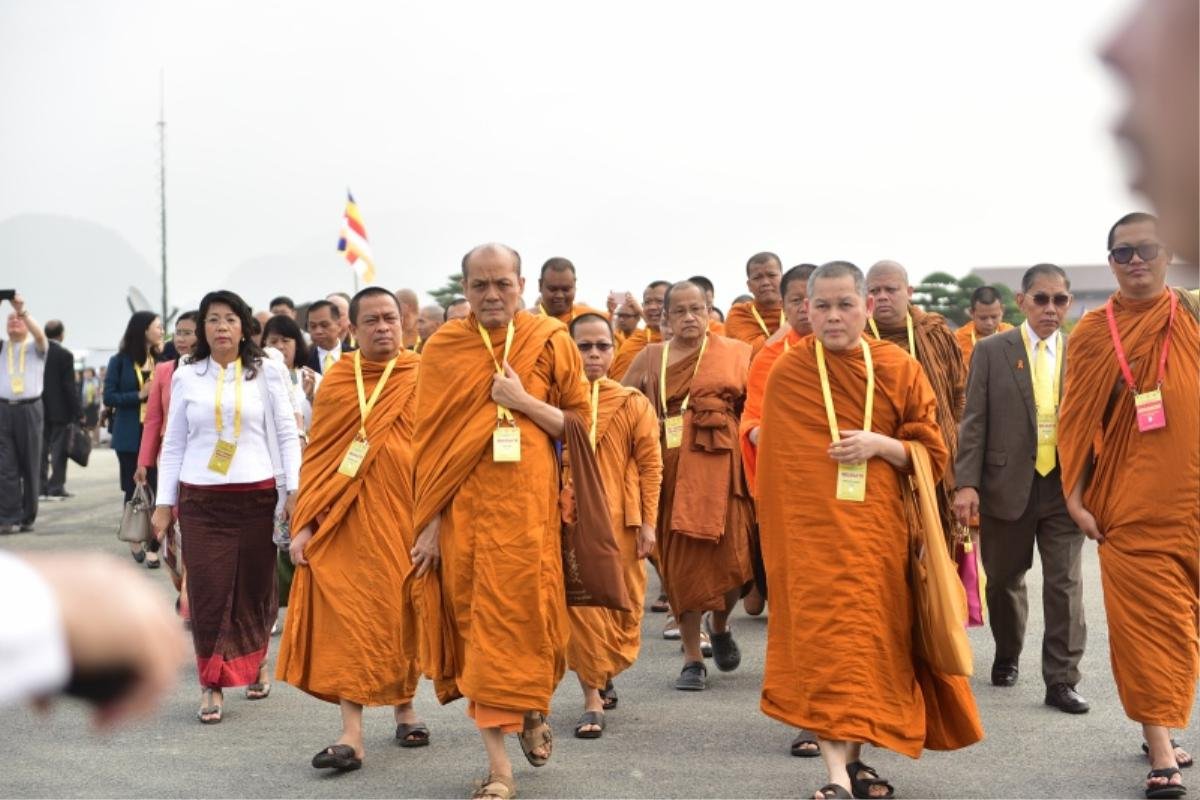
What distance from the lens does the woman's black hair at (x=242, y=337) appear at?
25.0 feet

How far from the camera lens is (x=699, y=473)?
27.7 feet

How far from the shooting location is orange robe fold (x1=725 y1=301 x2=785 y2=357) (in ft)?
34.1

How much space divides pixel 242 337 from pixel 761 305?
4.06m

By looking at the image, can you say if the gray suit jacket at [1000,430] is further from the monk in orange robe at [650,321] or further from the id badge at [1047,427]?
the monk in orange robe at [650,321]

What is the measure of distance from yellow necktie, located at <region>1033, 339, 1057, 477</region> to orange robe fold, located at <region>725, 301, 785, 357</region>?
2.70m

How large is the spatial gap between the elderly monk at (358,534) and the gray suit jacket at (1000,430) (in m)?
2.88

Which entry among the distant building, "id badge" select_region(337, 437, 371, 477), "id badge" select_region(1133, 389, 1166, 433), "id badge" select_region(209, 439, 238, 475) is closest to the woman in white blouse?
"id badge" select_region(209, 439, 238, 475)

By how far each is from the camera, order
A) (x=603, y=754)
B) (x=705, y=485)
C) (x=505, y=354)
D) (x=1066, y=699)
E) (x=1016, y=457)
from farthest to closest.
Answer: (x=705, y=485) < (x=1016, y=457) < (x=1066, y=699) < (x=603, y=754) < (x=505, y=354)

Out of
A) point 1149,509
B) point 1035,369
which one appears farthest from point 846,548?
point 1035,369

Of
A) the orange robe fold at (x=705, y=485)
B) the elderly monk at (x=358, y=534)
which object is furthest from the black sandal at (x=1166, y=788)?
the elderly monk at (x=358, y=534)

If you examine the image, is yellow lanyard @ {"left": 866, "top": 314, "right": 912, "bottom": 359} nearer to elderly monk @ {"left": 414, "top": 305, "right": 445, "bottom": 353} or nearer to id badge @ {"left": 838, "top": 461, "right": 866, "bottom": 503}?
id badge @ {"left": 838, "top": 461, "right": 866, "bottom": 503}

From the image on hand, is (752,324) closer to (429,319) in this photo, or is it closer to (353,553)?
(429,319)

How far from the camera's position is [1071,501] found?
6375 millimetres

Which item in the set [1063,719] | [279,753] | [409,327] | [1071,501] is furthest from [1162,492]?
[409,327]
